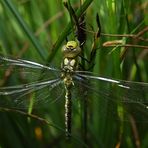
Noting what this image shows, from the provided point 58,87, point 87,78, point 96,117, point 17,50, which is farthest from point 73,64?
point 17,50

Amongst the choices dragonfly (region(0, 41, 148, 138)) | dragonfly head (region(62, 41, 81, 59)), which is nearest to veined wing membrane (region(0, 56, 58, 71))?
dragonfly (region(0, 41, 148, 138))

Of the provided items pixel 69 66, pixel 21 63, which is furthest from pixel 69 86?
pixel 21 63

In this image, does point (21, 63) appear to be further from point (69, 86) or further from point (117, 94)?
point (117, 94)

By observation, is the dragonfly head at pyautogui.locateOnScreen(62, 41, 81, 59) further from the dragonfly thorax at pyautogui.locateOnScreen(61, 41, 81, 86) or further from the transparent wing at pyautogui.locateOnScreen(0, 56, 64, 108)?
the transparent wing at pyautogui.locateOnScreen(0, 56, 64, 108)

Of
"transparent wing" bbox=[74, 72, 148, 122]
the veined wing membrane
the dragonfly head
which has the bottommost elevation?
"transparent wing" bbox=[74, 72, 148, 122]

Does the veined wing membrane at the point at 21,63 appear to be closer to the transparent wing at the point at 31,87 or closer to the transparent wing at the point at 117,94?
the transparent wing at the point at 31,87

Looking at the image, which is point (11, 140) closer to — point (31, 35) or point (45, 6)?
point (31, 35)
